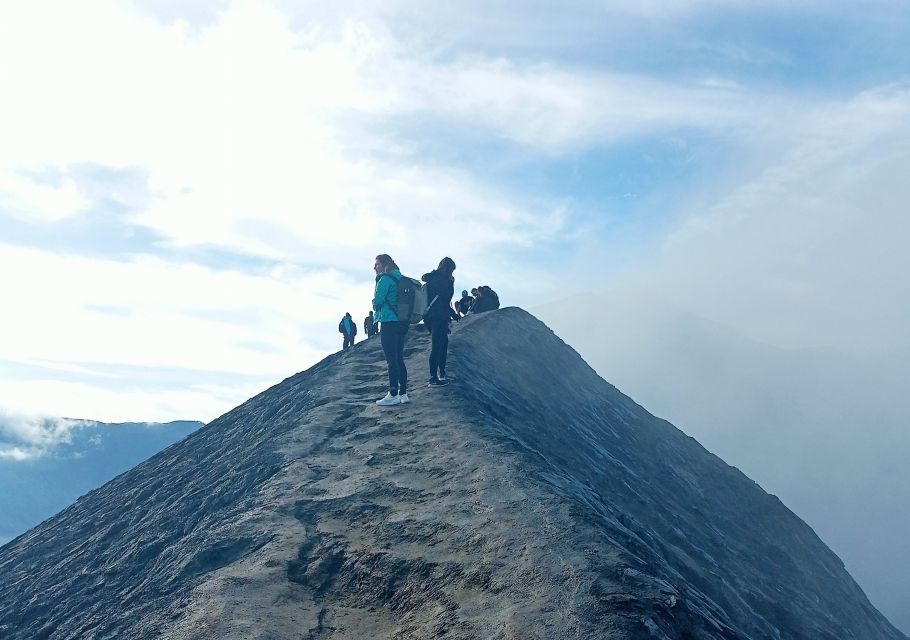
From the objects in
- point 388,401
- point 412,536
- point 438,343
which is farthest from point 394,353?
point 412,536

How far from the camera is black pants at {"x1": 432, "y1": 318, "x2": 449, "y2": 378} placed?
17609mm

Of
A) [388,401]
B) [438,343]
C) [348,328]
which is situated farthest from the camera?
[348,328]

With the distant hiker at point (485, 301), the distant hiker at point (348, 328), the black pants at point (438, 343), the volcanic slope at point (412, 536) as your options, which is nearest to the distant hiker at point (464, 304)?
the distant hiker at point (485, 301)

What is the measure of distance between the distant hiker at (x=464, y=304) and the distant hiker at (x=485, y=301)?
1826 millimetres

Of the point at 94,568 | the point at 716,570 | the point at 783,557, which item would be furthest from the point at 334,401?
the point at 783,557

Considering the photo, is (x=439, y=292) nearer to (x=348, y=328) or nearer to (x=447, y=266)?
(x=447, y=266)

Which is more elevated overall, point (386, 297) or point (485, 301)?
point (485, 301)

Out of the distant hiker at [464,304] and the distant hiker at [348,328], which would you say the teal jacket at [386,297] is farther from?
the distant hiker at [348,328]

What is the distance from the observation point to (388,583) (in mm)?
10047

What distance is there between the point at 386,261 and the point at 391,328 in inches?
61.1

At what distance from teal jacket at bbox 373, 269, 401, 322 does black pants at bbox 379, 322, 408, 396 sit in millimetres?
187

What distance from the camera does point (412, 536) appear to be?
429 inches

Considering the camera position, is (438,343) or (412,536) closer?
(412,536)

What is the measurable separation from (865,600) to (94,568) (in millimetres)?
28271
